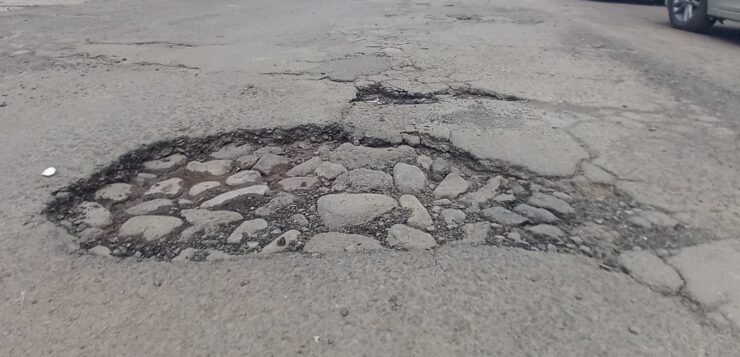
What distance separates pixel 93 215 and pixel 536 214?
225 cm

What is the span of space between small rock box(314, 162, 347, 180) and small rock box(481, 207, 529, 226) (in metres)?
0.88

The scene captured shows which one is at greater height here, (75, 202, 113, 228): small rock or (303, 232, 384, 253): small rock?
(303, 232, 384, 253): small rock

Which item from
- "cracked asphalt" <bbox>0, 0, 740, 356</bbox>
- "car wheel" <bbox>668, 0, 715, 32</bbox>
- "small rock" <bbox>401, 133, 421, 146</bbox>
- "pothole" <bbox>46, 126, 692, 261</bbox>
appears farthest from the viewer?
"car wheel" <bbox>668, 0, 715, 32</bbox>

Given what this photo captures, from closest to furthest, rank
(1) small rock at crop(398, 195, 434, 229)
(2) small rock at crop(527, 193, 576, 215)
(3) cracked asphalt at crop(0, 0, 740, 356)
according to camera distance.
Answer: (3) cracked asphalt at crop(0, 0, 740, 356) → (1) small rock at crop(398, 195, 434, 229) → (2) small rock at crop(527, 193, 576, 215)

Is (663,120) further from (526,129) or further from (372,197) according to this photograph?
(372,197)

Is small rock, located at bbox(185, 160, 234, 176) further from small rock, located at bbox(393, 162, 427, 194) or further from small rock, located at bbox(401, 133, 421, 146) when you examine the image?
small rock, located at bbox(401, 133, 421, 146)

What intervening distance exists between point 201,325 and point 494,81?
11.8ft

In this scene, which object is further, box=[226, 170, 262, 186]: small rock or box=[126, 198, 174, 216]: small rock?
box=[226, 170, 262, 186]: small rock

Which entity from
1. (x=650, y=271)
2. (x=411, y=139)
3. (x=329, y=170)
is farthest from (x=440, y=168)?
(x=650, y=271)

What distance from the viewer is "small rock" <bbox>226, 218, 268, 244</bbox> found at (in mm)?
2395

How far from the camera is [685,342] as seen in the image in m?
1.81

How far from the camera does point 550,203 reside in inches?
104

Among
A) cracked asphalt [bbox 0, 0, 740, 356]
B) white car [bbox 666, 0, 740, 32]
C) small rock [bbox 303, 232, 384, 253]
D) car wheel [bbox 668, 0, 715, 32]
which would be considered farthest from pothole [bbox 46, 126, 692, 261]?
car wheel [bbox 668, 0, 715, 32]

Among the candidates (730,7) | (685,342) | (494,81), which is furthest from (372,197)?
(730,7)
